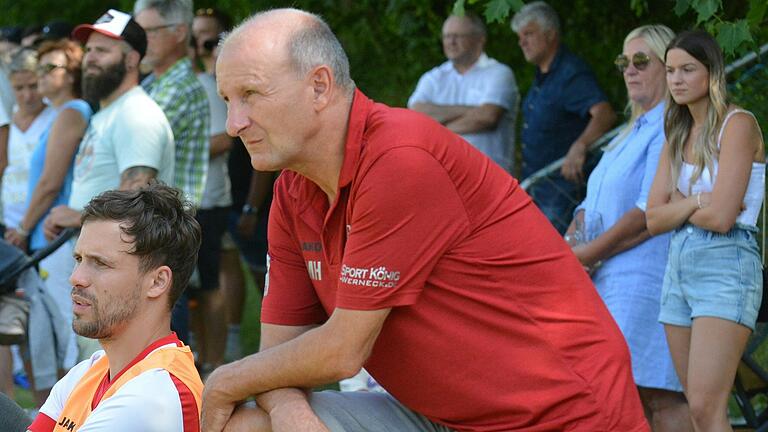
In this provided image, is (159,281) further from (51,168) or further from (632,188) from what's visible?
(51,168)

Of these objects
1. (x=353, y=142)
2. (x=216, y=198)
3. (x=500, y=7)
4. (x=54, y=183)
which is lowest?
(x=216, y=198)

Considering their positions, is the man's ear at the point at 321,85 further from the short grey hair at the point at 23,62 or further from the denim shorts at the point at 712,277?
the short grey hair at the point at 23,62

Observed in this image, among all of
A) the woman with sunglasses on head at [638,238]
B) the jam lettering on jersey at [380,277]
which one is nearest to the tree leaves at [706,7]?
the woman with sunglasses on head at [638,238]

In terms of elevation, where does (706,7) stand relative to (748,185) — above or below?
above

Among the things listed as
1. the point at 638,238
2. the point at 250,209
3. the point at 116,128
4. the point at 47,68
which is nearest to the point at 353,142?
the point at 638,238

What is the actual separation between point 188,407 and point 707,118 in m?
2.56

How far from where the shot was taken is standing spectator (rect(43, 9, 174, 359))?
18.8 ft

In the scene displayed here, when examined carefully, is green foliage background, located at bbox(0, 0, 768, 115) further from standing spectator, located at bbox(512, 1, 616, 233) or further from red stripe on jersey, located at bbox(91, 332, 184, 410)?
red stripe on jersey, located at bbox(91, 332, 184, 410)

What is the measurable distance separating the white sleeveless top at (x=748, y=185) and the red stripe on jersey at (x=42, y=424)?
265cm

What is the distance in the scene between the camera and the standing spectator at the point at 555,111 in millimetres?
6570

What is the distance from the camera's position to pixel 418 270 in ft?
9.07

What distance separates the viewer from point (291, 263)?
10.4 ft

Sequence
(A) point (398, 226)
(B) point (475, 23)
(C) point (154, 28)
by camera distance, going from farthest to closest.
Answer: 1. (B) point (475, 23)
2. (C) point (154, 28)
3. (A) point (398, 226)

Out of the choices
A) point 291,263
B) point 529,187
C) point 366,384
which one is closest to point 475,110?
point 529,187
